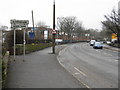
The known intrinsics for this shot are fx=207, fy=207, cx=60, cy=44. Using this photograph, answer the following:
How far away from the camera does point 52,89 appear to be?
712 cm

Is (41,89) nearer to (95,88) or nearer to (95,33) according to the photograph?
(95,88)

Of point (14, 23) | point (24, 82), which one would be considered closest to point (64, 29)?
point (14, 23)

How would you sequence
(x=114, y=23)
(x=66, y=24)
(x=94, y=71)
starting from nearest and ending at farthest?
1. (x=94, y=71)
2. (x=114, y=23)
3. (x=66, y=24)

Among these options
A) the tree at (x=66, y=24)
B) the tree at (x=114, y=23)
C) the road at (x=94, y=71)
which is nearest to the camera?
the road at (x=94, y=71)

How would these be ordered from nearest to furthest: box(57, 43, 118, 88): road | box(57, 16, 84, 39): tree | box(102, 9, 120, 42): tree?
box(57, 43, 118, 88): road, box(102, 9, 120, 42): tree, box(57, 16, 84, 39): tree

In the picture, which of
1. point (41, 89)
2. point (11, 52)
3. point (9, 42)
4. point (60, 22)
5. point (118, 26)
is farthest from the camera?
point (60, 22)

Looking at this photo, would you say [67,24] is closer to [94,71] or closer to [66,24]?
[66,24]

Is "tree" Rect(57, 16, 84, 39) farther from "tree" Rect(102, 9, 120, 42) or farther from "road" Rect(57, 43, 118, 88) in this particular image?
"road" Rect(57, 43, 118, 88)

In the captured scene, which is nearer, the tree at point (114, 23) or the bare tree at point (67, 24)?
the tree at point (114, 23)

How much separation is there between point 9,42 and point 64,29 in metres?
71.6

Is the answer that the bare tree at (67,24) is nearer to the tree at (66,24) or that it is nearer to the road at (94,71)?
the tree at (66,24)

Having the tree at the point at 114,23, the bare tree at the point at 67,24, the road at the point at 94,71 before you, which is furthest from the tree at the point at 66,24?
the road at the point at 94,71

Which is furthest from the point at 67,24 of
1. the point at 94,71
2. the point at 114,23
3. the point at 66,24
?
the point at 94,71

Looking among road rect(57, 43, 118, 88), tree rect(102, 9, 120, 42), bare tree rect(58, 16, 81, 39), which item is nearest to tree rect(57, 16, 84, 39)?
bare tree rect(58, 16, 81, 39)
